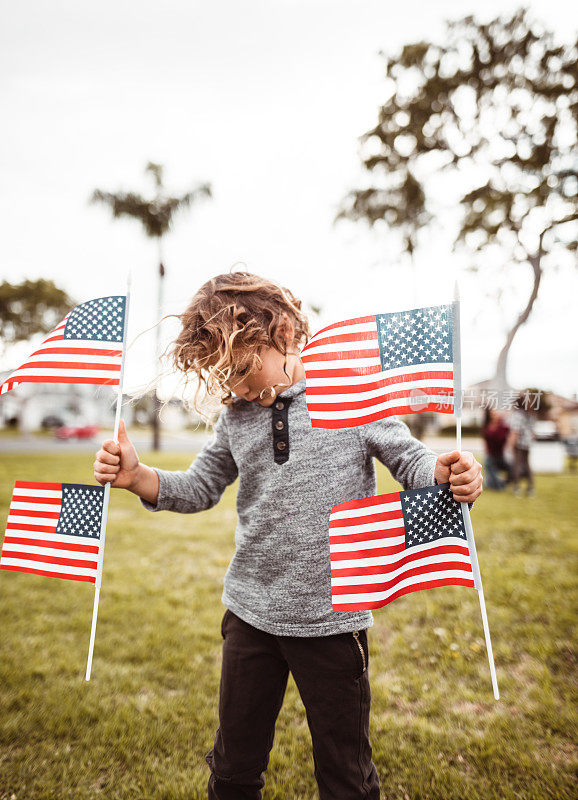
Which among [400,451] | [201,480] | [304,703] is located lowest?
[304,703]

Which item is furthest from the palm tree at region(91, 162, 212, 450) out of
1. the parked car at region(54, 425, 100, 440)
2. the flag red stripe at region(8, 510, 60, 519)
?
the flag red stripe at region(8, 510, 60, 519)

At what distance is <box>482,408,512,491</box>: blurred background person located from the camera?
9758 mm

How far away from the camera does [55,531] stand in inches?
74.4

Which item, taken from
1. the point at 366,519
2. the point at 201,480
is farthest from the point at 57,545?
the point at 366,519

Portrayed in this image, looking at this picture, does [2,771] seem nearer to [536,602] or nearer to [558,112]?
[536,602]

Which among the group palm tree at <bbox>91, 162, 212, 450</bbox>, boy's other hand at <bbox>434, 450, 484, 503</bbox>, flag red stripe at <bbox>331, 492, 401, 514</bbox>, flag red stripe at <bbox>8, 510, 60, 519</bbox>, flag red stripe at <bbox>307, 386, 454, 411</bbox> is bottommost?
flag red stripe at <bbox>8, 510, 60, 519</bbox>

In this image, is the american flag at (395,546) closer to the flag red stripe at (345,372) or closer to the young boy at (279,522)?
the young boy at (279,522)

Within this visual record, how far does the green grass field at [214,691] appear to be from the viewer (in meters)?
2.16

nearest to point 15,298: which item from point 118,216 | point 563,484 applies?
point 118,216

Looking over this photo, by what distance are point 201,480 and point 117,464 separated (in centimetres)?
33

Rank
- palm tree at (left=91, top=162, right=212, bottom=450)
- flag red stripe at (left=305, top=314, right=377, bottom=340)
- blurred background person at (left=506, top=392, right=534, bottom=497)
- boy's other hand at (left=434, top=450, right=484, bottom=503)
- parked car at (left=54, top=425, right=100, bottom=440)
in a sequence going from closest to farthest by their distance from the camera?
1. boy's other hand at (left=434, top=450, right=484, bottom=503)
2. flag red stripe at (left=305, top=314, right=377, bottom=340)
3. blurred background person at (left=506, top=392, right=534, bottom=497)
4. palm tree at (left=91, top=162, right=212, bottom=450)
5. parked car at (left=54, top=425, right=100, bottom=440)

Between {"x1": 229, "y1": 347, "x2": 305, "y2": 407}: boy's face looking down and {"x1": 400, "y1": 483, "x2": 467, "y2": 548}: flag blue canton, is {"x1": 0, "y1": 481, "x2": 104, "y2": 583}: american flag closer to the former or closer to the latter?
{"x1": 229, "y1": 347, "x2": 305, "y2": 407}: boy's face looking down

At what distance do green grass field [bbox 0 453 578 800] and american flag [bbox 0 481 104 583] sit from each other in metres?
0.99

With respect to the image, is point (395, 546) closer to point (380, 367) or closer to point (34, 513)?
point (380, 367)
